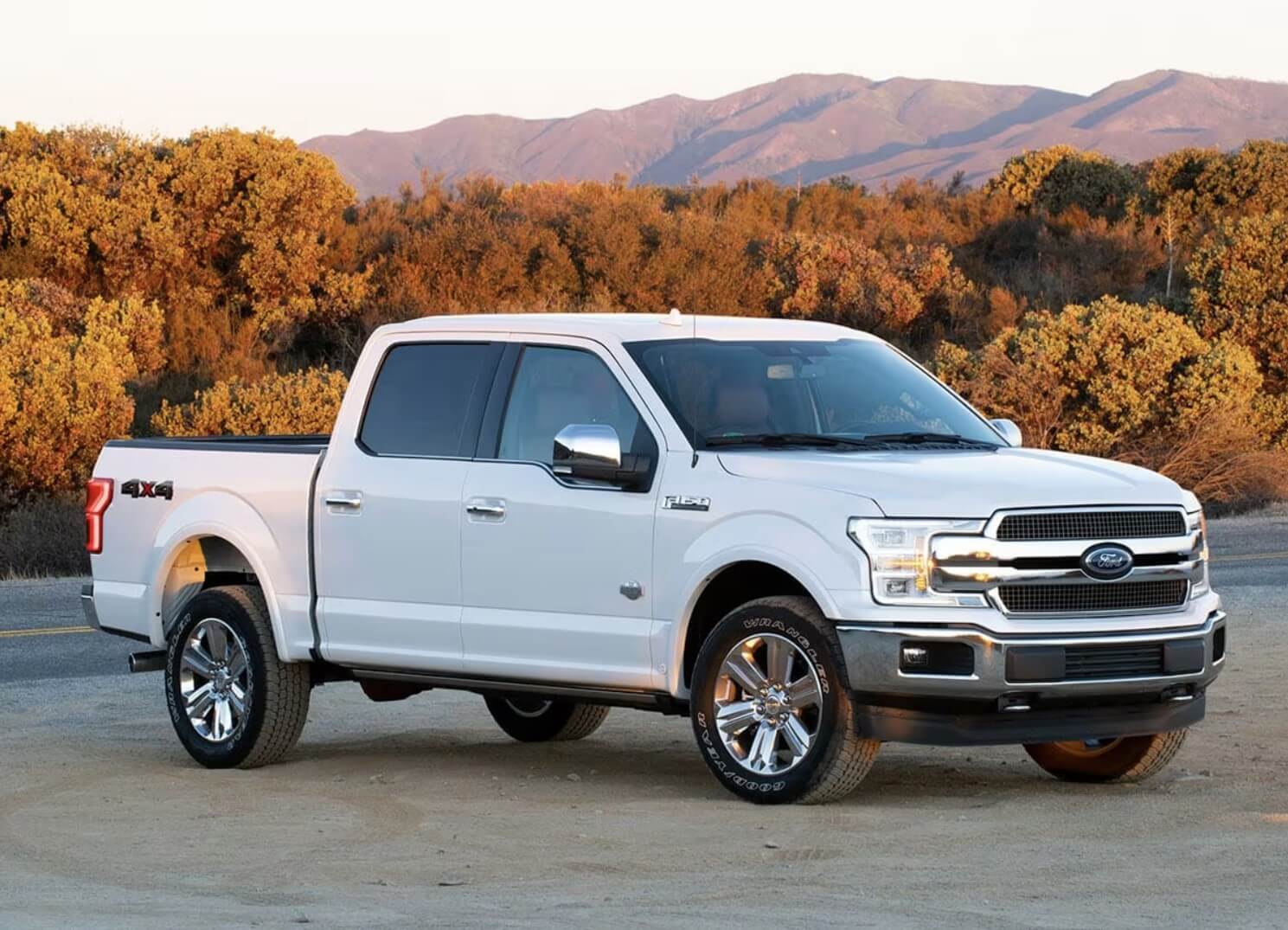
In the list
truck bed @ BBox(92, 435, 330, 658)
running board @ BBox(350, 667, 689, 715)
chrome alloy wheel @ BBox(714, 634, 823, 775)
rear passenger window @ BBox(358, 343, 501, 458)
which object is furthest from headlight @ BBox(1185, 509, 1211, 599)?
truck bed @ BBox(92, 435, 330, 658)

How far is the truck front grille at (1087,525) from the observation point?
8.97 m

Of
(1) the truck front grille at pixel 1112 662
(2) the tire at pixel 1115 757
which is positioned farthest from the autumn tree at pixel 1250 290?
(1) the truck front grille at pixel 1112 662

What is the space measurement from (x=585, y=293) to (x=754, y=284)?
351 centimetres

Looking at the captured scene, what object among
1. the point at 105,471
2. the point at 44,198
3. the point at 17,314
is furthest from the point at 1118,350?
the point at 105,471

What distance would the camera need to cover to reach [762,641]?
9.38 metres

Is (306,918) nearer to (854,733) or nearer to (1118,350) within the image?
(854,733)

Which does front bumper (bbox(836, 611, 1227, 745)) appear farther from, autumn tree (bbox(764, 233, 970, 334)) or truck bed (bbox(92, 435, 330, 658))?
autumn tree (bbox(764, 233, 970, 334))

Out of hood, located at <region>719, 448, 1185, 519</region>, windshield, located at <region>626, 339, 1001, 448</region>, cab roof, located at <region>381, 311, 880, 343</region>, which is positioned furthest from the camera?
cab roof, located at <region>381, 311, 880, 343</region>

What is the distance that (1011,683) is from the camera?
8836 millimetres

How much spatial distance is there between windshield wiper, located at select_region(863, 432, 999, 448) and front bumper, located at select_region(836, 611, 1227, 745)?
127 centimetres

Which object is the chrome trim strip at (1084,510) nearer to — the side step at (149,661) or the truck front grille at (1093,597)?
the truck front grille at (1093,597)

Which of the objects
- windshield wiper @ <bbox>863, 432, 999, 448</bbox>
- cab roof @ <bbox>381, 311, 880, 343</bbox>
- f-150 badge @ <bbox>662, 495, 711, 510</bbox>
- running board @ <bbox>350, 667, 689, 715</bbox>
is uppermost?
cab roof @ <bbox>381, 311, 880, 343</bbox>

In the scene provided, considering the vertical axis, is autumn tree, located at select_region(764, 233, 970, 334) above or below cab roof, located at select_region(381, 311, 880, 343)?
below

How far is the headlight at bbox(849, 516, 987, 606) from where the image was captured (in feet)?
29.2
